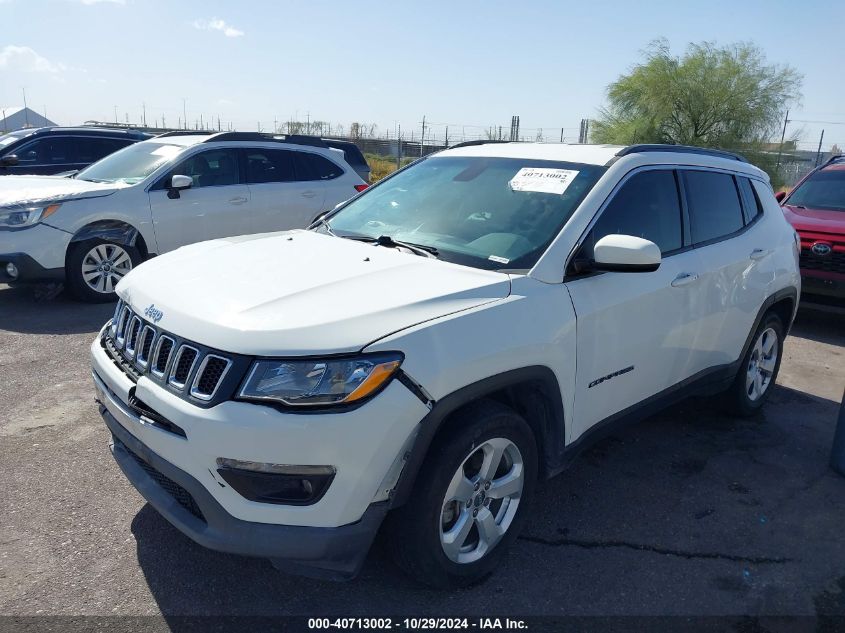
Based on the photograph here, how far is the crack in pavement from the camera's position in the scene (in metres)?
3.22

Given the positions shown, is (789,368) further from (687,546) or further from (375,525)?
(375,525)

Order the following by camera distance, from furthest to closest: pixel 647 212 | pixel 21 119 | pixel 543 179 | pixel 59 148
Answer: pixel 21 119 < pixel 59 148 < pixel 647 212 < pixel 543 179

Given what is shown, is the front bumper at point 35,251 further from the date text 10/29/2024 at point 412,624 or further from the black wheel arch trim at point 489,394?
the black wheel arch trim at point 489,394

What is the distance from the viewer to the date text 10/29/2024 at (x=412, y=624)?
2641mm

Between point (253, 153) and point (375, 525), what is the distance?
6.82m

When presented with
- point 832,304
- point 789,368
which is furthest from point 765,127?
point 789,368

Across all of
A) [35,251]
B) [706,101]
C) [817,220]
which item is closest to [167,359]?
[35,251]

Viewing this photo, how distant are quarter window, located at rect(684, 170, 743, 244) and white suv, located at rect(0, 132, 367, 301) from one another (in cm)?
536

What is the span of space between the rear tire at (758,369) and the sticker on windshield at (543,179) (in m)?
2.09

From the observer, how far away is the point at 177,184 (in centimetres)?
730

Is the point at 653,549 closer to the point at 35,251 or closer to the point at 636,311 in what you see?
the point at 636,311

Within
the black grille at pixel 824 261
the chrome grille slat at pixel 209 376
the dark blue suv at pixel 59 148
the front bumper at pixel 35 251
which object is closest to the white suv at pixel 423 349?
the chrome grille slat at pixel 209 376

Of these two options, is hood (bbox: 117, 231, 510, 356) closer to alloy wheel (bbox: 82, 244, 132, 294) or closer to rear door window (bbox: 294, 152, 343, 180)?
alloy wheel (bbox: 82, 244, 132, 294)

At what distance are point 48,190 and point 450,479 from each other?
6.40 meters
